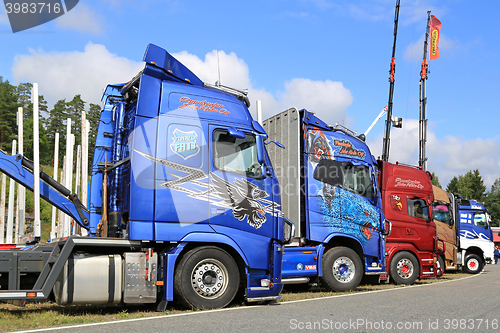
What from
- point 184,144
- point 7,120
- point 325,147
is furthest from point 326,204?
point 7,120

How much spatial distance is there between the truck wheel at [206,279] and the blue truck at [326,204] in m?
2.76

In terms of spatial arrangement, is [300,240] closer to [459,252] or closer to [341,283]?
[341,283]

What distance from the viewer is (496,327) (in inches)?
245

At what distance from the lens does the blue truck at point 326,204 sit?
34.8ft

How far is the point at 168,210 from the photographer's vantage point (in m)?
7.30

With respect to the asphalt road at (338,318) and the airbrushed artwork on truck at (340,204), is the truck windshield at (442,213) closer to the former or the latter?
the airbrushed artwork on truck at (340,204)

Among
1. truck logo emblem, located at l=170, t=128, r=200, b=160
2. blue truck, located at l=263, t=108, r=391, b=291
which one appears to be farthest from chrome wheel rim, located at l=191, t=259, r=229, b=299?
blue truck, located at l=263, t=108, r=391, b=291

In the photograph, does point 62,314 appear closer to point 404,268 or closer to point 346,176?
point 346,176

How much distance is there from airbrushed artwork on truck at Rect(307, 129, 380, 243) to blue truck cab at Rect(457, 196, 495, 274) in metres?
11.2

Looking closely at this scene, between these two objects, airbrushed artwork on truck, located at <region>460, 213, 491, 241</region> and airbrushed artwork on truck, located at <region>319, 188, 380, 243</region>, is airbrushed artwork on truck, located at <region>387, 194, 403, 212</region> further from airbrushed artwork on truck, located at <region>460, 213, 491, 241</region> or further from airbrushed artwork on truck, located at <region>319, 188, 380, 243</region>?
airbrushed artwork on truck, located at <region>460, 213, 491, 241</region>

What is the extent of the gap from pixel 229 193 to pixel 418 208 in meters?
8.33

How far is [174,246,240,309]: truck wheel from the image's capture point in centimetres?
727

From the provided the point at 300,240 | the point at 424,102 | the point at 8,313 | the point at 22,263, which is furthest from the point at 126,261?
the point at 424,102

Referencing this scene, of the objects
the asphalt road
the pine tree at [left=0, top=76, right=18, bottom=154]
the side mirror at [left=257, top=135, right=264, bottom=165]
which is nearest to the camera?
the asphalt road
